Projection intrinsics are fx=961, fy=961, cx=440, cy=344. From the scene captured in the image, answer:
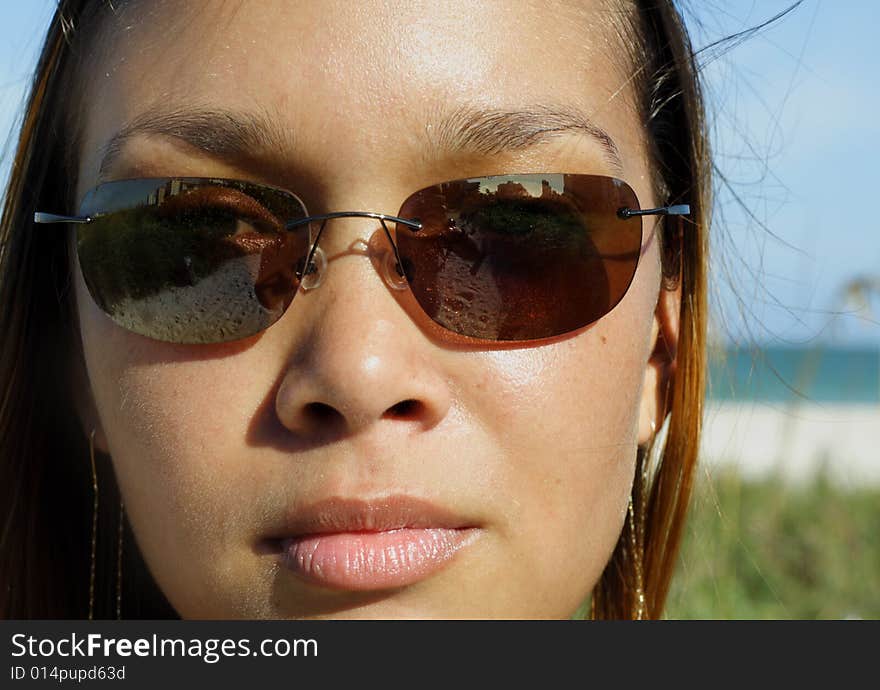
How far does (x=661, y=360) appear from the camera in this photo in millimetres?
2240

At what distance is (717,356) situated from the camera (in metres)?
2.54

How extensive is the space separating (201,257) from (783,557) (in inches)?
147

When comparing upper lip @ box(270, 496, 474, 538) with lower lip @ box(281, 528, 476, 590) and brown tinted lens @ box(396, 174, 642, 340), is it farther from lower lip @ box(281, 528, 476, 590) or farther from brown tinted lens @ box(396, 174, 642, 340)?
brown tinted lens @ box(396, 174, 642, 340)

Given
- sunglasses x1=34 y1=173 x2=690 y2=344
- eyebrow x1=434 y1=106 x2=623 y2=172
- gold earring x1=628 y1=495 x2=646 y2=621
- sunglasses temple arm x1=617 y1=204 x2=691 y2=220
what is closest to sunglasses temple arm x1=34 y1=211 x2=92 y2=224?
sunglasses x1=34 y1=173 x2=690 y2=344

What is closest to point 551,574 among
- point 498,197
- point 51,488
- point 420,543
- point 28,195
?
point 420,543

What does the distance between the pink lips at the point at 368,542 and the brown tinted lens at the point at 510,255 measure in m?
0.35

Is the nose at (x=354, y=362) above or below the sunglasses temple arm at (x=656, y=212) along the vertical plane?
below

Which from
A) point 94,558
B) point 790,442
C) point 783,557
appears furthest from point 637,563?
point 783,557

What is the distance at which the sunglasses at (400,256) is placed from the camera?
1.73 meters

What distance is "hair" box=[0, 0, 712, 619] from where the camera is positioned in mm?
2184

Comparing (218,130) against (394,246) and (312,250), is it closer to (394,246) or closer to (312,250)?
(312,250)

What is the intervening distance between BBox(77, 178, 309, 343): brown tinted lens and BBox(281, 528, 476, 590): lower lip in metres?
0.40

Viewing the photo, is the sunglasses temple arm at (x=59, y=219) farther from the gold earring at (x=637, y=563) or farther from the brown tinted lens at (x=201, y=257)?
the gold earring at (x=637, y=563)

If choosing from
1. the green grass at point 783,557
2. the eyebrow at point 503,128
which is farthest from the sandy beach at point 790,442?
the eyebrow at point 503,128
